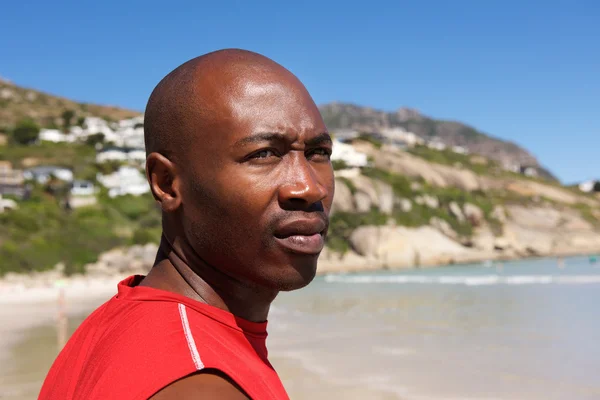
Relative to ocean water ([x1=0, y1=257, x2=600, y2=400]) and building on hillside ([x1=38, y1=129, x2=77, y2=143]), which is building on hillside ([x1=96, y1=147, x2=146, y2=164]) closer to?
building on hillside ([x1=38, y1=129, x2=77, y2=143])

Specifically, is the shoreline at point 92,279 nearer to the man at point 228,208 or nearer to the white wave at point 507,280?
the white wave at point 507,280

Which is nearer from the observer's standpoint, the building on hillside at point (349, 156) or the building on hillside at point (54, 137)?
the building on hillside at point (54, 137)

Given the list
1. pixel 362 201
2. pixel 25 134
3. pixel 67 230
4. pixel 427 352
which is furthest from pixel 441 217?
pixel 427 352

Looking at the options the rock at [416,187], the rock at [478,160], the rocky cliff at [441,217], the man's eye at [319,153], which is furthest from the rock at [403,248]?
the man's eye at [319,153]

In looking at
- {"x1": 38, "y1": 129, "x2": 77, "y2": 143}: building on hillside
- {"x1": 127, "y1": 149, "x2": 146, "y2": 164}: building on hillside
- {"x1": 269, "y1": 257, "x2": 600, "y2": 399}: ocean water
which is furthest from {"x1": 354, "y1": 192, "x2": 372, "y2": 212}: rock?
{"x1": 38, "y1": 129, "x2": 77, "y2": 143}: building on hillside

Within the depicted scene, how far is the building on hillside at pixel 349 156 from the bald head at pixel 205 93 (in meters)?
61.0

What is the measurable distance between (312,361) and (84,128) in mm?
72801

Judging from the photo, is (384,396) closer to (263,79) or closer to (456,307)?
(263,79)

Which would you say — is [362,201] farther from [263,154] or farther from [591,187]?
[591,187]

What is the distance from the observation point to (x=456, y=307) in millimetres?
17609

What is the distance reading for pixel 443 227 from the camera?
53625 millimetres

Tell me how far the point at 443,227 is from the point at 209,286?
54074 millimetres

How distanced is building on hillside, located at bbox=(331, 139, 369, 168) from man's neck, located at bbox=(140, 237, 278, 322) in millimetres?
61078

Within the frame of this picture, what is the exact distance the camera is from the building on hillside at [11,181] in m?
44.1
